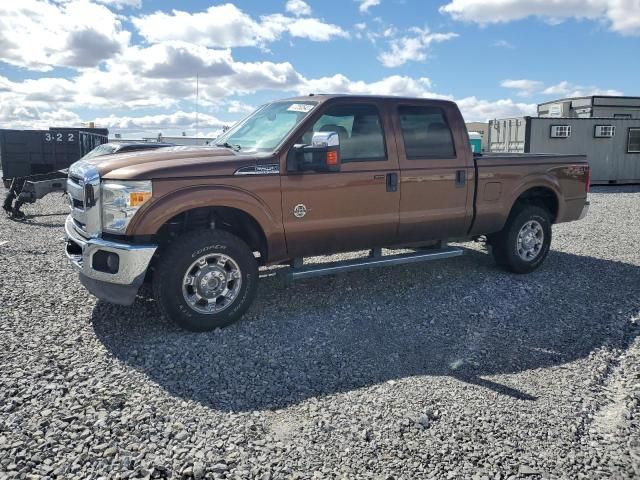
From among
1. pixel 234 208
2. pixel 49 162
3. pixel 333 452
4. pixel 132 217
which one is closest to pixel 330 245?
pixel 234 208

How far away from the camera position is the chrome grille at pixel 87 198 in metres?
4.44

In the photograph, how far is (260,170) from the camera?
4.73m

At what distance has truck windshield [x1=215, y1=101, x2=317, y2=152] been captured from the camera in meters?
5.13

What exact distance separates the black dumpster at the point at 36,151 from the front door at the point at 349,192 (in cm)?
1266

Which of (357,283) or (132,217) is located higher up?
(132,217)

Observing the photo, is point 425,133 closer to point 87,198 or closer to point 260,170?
point 260,170

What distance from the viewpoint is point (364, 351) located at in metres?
4.36

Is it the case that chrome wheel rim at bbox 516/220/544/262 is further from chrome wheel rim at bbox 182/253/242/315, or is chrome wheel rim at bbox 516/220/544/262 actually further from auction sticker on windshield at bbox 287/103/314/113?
chrome wheel rim at bbox 182/253/242/315

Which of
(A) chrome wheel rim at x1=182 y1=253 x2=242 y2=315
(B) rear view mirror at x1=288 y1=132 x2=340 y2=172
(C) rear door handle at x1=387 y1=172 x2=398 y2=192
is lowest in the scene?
(A) chrome wheel rim at x1=182 y1=253 x2=242 y2=315

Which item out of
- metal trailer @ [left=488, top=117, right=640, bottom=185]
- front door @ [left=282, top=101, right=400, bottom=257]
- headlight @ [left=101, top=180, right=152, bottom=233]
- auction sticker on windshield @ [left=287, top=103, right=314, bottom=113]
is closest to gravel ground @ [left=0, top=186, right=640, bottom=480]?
front door @ [left=282, top=101, right=400, bottom=257]

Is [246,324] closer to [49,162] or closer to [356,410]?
[356,410]

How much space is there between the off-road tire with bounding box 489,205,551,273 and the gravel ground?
15.7 inches

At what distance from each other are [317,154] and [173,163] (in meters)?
1.22

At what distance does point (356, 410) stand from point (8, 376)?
2.41m
